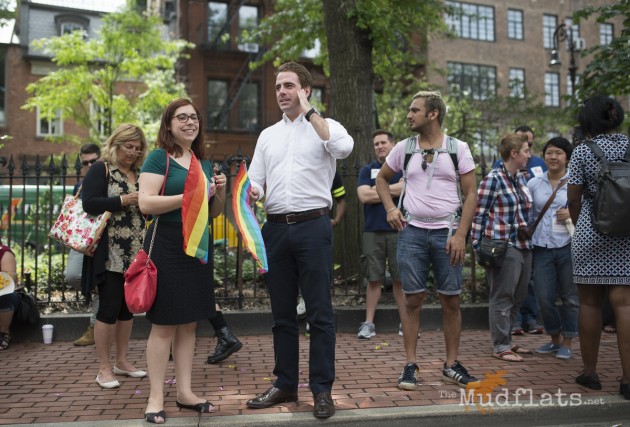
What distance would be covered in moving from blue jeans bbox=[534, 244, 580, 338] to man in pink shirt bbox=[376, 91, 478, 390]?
160cm

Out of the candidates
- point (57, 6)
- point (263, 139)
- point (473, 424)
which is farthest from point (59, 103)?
point (473, 424)

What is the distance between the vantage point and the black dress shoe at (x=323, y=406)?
3924mm

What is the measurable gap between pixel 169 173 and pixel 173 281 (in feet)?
2.34

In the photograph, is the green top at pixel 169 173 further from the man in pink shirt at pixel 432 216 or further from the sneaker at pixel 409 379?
the sneaker at pixel 409 379

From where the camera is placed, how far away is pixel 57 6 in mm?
28172

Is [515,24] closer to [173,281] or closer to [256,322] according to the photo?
[256,322]

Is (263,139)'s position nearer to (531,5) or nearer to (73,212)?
(73,212)

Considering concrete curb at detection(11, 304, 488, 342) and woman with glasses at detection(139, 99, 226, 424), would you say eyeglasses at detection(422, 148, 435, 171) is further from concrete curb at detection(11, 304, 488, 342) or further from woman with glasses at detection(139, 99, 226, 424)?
concrete curb at detection(11, 304, 488, 342)

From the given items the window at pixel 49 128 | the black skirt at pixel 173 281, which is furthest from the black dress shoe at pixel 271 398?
the window at pixel 49 128

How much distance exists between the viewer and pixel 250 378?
16.6 ft

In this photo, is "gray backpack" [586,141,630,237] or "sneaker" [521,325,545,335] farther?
"sneaker" [521,325,545,335]

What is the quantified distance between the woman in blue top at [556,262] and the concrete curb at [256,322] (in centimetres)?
135

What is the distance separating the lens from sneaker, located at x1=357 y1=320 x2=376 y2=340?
6695mm

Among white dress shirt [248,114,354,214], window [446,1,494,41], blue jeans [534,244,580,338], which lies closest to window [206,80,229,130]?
window [446,1,494,41]
